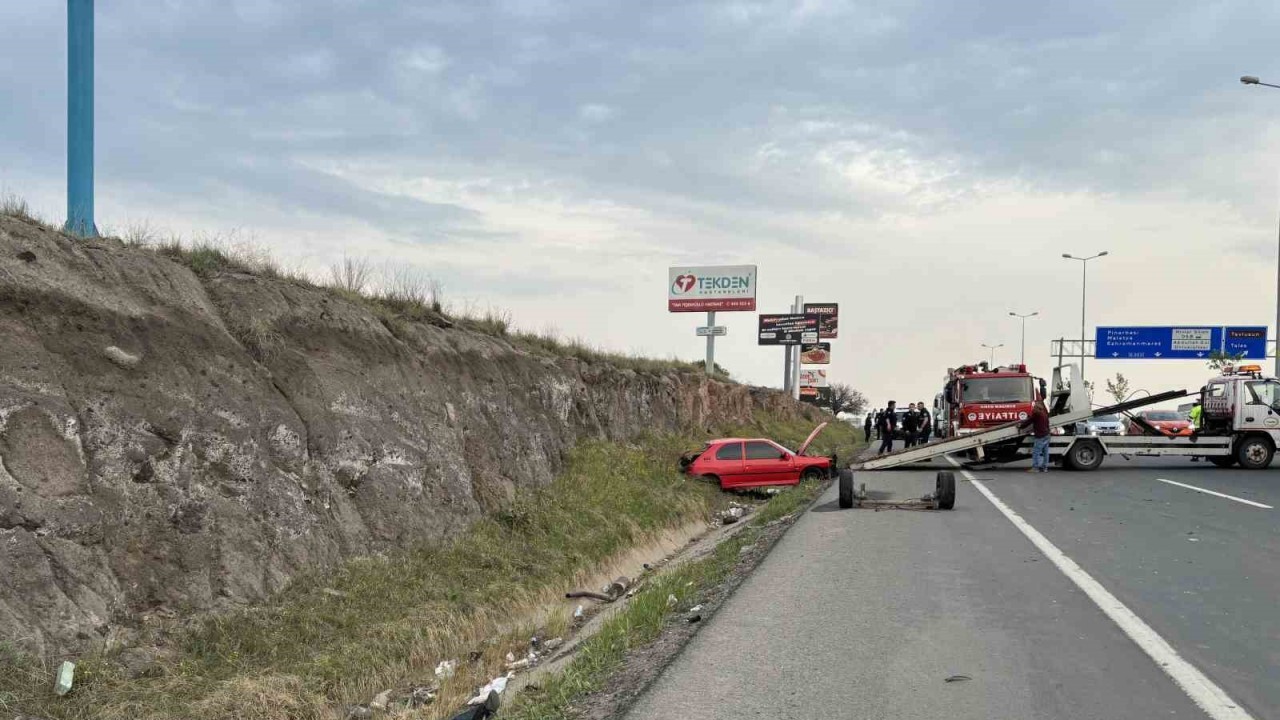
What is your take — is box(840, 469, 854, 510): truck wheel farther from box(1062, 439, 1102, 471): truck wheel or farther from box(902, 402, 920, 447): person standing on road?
box(902, 402, 920, 447): person standing on road

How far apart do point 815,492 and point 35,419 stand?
14.2 m

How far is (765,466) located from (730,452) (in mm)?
936

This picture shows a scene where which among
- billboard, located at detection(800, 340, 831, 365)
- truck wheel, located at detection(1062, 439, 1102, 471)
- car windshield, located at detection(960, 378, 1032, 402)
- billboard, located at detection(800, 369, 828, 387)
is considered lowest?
truck wheel, located at detection(1062, 439, 1102, 471)

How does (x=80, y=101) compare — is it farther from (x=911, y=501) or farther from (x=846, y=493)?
(x=911, y=501)

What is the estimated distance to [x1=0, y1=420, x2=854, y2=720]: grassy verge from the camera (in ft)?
24.2

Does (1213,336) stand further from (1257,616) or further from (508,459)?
(1257,616)

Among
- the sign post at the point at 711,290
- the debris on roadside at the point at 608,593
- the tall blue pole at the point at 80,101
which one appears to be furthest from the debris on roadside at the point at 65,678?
the sign post at the point at 711,290

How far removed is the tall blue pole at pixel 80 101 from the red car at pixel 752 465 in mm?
14332

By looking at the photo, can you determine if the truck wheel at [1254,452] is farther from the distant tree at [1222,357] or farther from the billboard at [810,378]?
the billboard at [810,378]

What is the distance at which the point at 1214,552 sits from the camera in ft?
32.7

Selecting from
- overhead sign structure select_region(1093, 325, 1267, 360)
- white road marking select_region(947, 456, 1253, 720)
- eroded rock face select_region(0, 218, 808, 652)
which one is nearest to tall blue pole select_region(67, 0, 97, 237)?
eroded rock face select_region(0, 218, 808, 652)

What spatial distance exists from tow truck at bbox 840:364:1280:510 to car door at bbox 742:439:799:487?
6.49ft

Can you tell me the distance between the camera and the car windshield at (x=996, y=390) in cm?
2408

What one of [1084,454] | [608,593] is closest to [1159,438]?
[1084,454]
